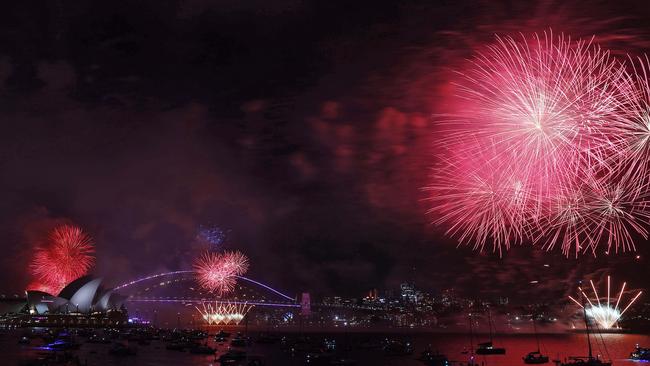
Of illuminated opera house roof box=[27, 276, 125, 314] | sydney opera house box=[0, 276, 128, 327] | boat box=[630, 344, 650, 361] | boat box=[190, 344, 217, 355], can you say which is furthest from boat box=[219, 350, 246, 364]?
illuminated opera house roof box=[27, 276, 125, 314]

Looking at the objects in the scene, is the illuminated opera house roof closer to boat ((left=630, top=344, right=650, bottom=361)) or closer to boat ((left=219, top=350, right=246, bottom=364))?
boat ((left=219, top=350, right=246, bottom=364))

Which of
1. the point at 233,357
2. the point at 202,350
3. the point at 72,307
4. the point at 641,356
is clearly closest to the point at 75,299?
the point at 72,307

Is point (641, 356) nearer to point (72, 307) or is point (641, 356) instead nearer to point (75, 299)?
point (75, 299)

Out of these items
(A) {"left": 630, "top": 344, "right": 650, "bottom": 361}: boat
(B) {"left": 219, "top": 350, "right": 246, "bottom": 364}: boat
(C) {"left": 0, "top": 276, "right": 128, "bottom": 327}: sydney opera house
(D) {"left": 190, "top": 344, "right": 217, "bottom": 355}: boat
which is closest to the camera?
(B) {"left": 219, "top": 350, "right": 246, "bottom": 364}: boat

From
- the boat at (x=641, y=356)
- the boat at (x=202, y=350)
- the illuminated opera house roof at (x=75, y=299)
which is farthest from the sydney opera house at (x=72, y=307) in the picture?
the boat at (x=641, y=356)

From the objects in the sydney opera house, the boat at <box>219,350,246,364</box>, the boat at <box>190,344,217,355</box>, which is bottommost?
the boat at <box>219,350,246,364</box>

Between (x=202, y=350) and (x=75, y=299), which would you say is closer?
(x=202, y=350)

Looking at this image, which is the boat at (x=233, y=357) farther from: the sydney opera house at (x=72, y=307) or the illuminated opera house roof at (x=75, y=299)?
the illuminated opera house roof at (x=75, y=299)

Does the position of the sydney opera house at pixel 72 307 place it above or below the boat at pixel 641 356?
above
